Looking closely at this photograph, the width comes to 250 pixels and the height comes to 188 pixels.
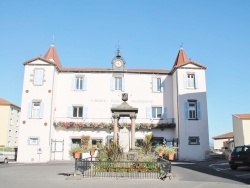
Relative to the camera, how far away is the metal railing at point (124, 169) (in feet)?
40.9

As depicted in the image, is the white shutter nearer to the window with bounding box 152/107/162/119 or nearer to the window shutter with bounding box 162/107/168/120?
the window with bounding box 152/107/162/119

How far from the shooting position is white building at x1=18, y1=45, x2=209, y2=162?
26359 mm

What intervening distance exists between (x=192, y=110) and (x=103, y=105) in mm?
9085

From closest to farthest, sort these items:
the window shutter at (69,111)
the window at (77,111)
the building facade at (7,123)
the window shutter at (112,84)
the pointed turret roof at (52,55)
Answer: the window shutter at (69,111) → the window at (77,111) → the window shutter at (112,84) → the pointed turret roof at (52,55) → the building facade at (7,123)

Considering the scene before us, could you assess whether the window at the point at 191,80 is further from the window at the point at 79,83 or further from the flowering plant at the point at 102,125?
the window at the point at 79,83

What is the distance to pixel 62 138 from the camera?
1090 inches

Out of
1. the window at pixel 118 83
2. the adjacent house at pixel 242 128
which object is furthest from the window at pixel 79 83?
the adjacent house at pixel 242 128

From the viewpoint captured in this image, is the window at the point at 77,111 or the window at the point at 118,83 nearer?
the window at the point at 77,111

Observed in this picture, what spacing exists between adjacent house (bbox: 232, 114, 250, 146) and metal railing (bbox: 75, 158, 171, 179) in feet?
86.8

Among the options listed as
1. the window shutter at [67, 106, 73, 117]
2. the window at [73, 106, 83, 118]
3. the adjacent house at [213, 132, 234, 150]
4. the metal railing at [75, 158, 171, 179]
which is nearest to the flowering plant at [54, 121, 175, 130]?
the window shutter at [67, 106, 73, 117]

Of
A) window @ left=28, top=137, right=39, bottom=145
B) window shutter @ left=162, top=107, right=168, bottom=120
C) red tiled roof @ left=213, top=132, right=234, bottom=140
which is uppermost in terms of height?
window shutter @ left=162, top=107, right=168, bottom=120

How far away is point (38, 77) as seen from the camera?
2717 cm

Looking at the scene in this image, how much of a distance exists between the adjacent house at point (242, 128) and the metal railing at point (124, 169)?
26451 mm

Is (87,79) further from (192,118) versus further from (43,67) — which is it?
(192,118)
